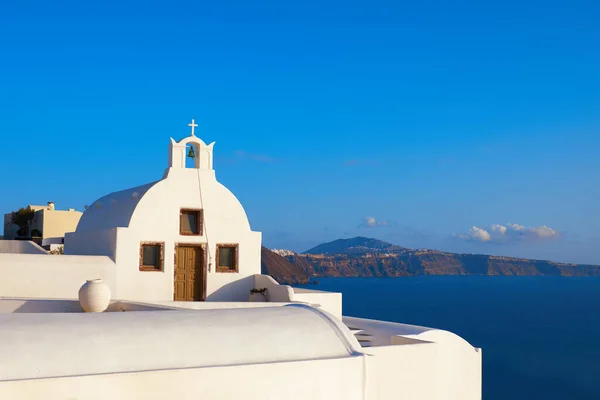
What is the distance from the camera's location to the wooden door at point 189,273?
63.4 feet

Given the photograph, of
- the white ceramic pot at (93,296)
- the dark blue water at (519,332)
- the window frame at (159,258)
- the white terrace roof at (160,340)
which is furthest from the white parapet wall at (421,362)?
the dark blue water at (519,332)

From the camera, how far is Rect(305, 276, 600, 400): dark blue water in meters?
53.8

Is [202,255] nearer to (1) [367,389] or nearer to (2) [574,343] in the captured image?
(1) [367,389]

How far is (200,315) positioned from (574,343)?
76609 millimetres

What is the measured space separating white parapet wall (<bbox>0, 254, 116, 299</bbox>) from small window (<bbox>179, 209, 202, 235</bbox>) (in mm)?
2633

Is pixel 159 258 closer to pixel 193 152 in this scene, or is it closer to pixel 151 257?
pixel 151 257

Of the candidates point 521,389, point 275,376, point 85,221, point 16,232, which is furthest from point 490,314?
point 275,376

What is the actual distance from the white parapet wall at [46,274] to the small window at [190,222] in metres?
2.63

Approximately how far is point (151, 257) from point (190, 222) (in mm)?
1557

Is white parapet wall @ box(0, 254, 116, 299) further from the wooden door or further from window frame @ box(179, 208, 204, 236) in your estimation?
window frame @ box(179, 208, 204, 236)

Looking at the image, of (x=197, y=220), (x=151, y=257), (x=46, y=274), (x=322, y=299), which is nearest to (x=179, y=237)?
(x=197, y=220)

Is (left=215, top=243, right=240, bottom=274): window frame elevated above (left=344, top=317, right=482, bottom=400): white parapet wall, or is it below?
above

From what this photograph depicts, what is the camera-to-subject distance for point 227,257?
65.7 feet

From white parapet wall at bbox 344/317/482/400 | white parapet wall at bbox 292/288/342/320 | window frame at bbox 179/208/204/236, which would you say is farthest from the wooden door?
white parapet wall at bbox 344/317/482/400
